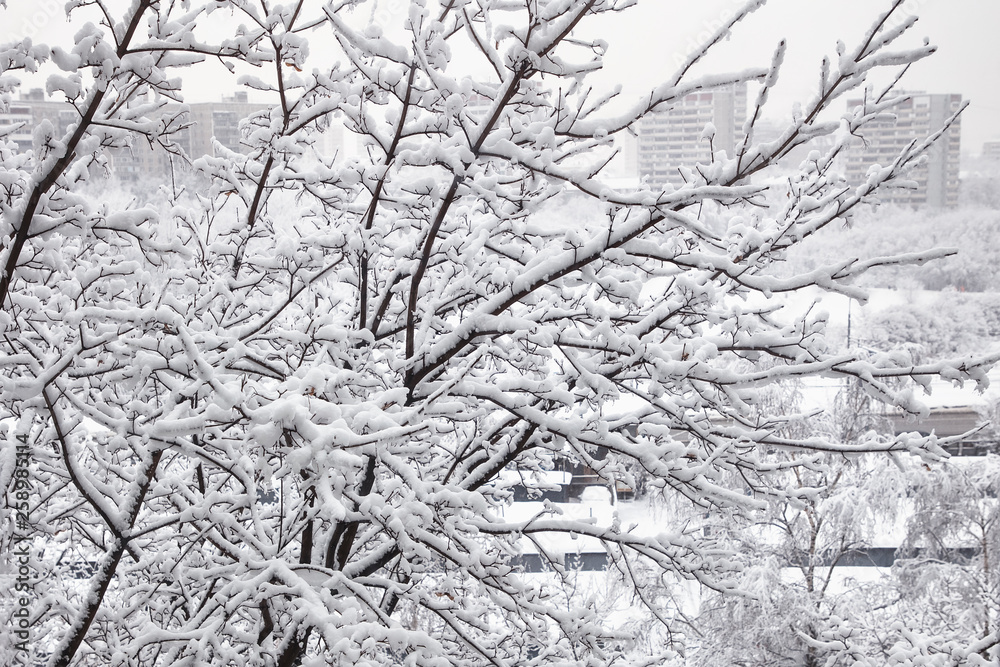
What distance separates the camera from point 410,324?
245cm

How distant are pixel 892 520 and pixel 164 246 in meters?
10.6

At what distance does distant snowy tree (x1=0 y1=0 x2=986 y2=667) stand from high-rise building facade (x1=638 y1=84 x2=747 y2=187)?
10 cm

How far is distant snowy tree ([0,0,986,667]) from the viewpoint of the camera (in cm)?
186

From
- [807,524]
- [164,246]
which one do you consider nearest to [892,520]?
[807,524]

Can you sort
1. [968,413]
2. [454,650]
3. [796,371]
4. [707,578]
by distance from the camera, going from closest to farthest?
[796,371]
[707,578]
[454,650]
[968,413]

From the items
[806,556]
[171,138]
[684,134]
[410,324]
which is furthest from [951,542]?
[171,138]

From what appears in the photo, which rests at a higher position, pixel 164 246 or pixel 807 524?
pixel 164 246

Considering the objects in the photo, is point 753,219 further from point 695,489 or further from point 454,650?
point 454,650

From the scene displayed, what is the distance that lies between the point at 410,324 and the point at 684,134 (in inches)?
45.3

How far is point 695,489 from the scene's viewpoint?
2299 millimetres

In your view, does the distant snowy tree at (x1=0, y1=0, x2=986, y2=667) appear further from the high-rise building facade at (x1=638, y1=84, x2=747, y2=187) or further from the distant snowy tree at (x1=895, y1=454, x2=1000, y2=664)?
the distant snowy tree at (x1=895, y1=454, x2=1000, y2=664)

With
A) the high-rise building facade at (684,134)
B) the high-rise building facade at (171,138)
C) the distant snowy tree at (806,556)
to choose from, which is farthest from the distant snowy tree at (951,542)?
the high-rise building facade at (171,138)

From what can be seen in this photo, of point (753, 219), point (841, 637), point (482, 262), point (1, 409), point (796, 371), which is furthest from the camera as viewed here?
point (841, 637)

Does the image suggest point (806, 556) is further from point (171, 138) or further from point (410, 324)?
point (171, 138)
